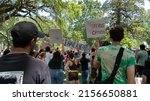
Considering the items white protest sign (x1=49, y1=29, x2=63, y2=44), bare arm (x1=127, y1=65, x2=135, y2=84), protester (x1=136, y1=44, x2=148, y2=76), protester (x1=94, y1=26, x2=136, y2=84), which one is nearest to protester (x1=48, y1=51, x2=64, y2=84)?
white protest sign (x1=49, y1=29, x2=63, y2=44)

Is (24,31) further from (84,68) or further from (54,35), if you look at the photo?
(84,68)

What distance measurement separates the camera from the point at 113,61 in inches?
229

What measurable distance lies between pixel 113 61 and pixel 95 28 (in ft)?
19.1

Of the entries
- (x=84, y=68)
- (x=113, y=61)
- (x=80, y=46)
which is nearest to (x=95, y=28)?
(x=80, y=46)

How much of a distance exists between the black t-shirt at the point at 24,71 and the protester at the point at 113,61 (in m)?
1.94

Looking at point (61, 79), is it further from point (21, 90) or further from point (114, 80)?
point (21, 90)

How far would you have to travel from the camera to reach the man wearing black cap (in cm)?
392

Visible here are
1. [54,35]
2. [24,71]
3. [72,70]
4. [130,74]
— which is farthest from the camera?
[72,70]

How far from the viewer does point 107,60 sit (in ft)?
19.2

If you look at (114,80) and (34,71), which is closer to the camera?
(34,71)

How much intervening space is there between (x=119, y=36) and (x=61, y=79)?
10.5 meters

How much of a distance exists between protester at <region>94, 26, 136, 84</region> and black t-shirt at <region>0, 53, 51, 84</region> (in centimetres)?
194

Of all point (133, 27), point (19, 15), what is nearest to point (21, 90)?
point (19, 15)

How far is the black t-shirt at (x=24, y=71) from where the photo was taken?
12.8 feet
